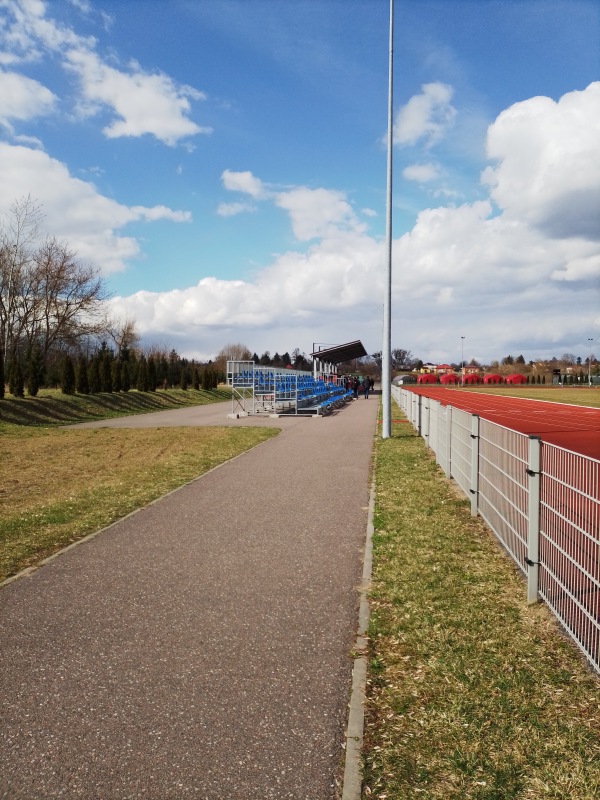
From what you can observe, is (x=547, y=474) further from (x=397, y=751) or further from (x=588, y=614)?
(x=397, y=751)

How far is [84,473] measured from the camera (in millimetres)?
11828

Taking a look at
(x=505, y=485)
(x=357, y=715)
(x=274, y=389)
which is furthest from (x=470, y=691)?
(x=274, y=389)

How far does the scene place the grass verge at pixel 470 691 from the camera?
2.57m

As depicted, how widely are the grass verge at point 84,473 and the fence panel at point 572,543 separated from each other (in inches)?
190

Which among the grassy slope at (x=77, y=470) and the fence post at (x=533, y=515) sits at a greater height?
the fence post at (x=533, y=515)

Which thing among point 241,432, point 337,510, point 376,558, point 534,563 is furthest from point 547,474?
point 241,432

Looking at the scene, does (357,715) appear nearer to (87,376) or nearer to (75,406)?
(75,406)

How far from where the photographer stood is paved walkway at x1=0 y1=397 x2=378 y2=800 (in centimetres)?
266

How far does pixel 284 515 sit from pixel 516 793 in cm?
536

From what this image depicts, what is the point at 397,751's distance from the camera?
2773 mm

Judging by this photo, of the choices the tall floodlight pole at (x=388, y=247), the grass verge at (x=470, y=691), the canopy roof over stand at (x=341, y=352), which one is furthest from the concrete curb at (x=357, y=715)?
the canopy roof over stand at (x=341, y=352)

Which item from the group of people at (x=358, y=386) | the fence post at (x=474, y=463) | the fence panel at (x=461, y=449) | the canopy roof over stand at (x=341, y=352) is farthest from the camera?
the group of people at (x=358, y=386)

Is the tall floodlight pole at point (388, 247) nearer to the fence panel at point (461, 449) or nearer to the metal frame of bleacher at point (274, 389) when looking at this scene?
the fence panel at point (461, 449)

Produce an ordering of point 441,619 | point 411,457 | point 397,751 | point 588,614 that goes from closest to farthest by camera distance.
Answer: point 397,751, point 588,614, point 441,619, point 411,457
